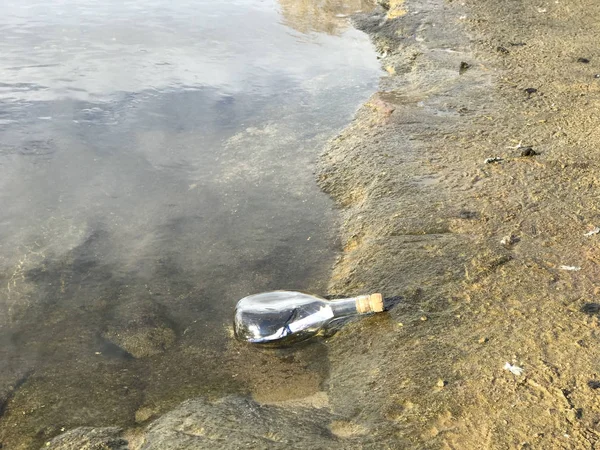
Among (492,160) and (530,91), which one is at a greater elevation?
(530,91)

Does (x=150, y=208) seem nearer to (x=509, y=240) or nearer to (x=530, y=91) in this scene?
(x=509, y=240)

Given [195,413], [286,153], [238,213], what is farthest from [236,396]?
[286,153]

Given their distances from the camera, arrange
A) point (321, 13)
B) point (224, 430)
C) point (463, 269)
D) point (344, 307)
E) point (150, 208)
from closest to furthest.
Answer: point (224, 430) → point (344, 307) → point (463, 269) → point (150, 208) → point (321, 13)

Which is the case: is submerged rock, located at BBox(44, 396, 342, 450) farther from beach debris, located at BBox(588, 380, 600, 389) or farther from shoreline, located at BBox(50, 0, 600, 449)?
beach debris, located at BBox(588, 380, 600, 389)

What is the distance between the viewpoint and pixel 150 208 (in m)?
3.92

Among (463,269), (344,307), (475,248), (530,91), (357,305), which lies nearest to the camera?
(357,305)

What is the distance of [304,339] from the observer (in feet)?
9.41

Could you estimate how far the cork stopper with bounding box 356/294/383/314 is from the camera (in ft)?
9.02

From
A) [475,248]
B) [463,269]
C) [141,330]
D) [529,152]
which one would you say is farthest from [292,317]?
[529,152]

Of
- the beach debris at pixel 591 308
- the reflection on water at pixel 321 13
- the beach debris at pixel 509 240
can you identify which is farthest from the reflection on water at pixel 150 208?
the beach debris at pixel 591 308

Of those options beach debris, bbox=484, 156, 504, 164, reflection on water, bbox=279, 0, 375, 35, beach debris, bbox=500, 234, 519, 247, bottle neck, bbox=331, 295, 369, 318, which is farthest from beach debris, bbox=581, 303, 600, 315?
reflection on water, bbox=279, 0, 375, 35

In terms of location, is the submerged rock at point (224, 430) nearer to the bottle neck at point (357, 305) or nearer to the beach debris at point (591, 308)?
the bottle neck at point (357, 305)

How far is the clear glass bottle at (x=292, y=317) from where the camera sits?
285cm

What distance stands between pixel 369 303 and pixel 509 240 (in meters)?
0.91
